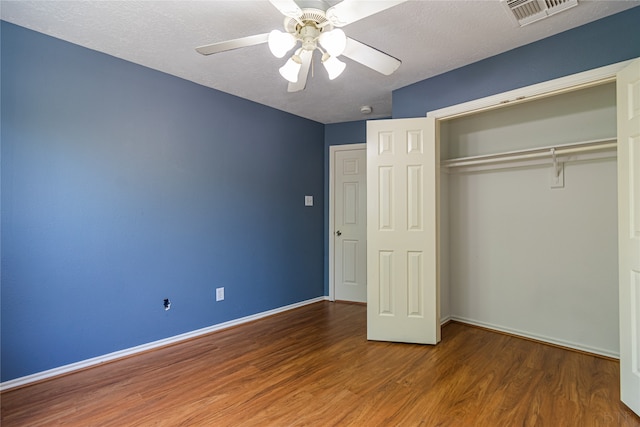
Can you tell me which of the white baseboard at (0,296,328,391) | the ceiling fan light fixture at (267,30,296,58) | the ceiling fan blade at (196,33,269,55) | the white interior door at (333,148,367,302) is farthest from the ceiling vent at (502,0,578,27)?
the white baseboard at (0,296,328,391)

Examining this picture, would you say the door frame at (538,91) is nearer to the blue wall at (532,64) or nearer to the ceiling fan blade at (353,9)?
the blue wall at (532,64)

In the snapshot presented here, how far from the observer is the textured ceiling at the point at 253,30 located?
2.05 m

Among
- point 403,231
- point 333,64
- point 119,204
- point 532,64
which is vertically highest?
point 532,64

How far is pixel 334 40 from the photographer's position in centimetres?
158

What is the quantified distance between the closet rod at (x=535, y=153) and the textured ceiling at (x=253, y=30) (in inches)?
35.0

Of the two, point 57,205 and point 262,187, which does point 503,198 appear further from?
point 57,205

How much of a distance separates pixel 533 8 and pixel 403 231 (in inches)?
72.8

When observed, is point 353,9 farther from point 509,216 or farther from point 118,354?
point 118,354

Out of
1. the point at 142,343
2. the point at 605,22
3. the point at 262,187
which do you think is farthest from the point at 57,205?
the point at 605,22

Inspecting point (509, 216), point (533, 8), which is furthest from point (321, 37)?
point (509, 216)

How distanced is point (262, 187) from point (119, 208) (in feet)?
5.07

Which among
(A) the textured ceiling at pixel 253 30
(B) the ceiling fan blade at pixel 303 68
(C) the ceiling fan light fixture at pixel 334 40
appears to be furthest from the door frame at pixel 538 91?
(C) the ceiling fan light fixture at pixel 334 40

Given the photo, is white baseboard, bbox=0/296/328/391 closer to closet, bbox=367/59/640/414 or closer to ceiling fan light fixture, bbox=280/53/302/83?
closet, bbox=367/59/640/414

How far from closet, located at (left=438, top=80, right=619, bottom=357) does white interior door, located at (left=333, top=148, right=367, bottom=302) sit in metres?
1.19
